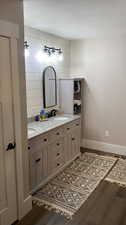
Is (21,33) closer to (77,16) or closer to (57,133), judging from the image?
(77,16)

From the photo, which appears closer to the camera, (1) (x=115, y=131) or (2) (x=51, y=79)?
(2) (x=51, y=79)

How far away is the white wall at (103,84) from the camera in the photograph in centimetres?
406

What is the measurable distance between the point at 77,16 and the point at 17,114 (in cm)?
168

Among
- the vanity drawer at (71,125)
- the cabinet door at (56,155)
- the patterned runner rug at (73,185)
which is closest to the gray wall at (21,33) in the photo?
the patterned runner rug at (73,185)

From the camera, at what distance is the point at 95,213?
94.0 inches

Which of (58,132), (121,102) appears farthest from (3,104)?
(121,102)

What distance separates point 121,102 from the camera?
4125 millimetres

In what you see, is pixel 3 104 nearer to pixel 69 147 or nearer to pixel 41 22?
pixel 41 22

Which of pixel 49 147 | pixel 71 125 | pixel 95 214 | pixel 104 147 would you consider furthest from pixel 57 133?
pixel 104 147

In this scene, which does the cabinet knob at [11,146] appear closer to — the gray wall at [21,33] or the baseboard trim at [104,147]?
the gray wall at [21,33]

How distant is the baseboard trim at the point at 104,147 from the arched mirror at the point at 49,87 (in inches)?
52.7

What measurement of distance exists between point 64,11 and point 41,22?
639 mm

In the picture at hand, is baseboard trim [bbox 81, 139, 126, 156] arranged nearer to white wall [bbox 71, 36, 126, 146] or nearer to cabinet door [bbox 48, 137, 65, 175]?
white wall [bbox 71, 36, 126, 146]

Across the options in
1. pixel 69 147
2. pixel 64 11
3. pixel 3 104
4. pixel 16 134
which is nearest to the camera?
pixel 3 104
